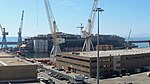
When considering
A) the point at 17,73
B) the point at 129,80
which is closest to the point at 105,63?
the point at 129,80

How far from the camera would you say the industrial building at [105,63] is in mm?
56703

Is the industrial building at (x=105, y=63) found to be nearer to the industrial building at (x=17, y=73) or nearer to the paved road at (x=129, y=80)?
the paved road at (x=129, y=80)

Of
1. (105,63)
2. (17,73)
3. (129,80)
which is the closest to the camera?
(17,73)

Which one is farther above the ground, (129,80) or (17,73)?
(17,73)

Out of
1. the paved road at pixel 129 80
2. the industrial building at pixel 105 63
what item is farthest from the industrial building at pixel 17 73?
the industrial building at pixel 105 63

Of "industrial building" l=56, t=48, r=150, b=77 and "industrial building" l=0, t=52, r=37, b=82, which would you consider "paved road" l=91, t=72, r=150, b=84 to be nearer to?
"industrial building" l=56, t=48, r=150, b=77

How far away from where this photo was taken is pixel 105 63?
58.2 meters

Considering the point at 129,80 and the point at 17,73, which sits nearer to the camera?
the point at 17,73

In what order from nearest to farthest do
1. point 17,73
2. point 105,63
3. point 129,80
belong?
point 17,73, point 129,80, point 105,63

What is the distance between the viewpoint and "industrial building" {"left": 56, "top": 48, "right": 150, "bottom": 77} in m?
56.7

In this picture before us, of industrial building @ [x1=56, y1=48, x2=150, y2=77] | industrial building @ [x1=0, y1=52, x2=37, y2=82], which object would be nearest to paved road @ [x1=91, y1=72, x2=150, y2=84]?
industrial building @ [x1=56, y1=48, x2=150, y2=77]

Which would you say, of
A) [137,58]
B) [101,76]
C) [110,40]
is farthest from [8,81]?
[110,40]

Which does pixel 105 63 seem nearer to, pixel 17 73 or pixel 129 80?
pixel 129 80

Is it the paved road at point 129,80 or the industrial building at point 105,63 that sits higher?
the industrial building at point 105,63
